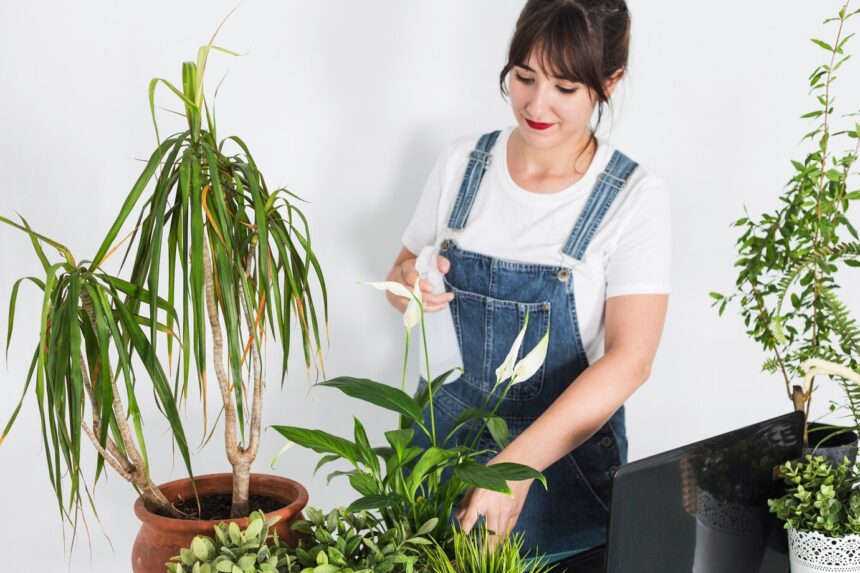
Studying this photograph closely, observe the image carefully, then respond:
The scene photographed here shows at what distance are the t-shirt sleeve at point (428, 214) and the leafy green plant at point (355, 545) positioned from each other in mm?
800

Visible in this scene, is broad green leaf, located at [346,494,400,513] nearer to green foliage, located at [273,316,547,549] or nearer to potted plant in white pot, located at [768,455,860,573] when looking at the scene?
green foliage, located at [273,316,547,549]

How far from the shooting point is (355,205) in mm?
2143

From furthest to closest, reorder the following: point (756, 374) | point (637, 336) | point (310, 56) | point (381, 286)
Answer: point (756, 374), point (310, 56), point (637, 336), point (381, 286)

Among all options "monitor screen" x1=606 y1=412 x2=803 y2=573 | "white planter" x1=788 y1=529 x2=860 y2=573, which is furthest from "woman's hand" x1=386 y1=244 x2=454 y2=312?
"white planter" x1=788 y1=529 x2=860 y2=573

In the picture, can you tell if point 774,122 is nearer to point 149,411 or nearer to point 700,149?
point 700,149

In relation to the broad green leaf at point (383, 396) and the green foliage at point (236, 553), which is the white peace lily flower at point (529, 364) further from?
the green foliage at point (236, 553)

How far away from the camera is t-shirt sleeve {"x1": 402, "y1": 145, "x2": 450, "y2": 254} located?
1.96m

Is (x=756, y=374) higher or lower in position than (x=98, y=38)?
lower

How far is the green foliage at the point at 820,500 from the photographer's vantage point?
133cm

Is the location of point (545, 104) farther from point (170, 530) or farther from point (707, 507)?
point (170, 530)

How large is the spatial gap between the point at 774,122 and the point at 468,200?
0.74m

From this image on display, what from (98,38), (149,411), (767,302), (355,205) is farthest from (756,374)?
(98,38)

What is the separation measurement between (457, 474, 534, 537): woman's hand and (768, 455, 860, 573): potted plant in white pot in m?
0.39

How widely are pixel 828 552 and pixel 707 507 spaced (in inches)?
7.8
